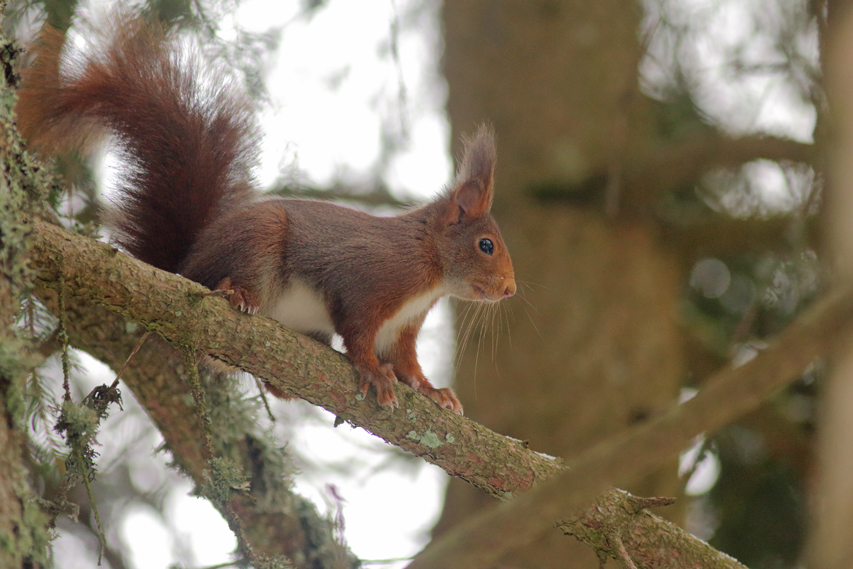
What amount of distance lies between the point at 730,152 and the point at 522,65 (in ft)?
3.58

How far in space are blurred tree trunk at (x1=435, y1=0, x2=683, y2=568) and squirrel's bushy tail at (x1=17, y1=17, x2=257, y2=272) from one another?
128cm

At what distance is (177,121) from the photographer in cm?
202

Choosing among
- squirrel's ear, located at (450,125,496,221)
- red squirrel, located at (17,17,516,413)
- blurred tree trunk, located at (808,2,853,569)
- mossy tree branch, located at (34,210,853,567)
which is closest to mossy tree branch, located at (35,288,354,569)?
mossy tree branch, located at (34,210,853,567)

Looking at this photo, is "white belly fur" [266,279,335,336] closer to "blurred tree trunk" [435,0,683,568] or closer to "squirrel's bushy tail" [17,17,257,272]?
"squirrel's bushy tail" [17,17,257,272]

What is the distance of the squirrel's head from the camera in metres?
2.29

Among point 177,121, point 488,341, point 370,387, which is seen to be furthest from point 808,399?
point 177,121

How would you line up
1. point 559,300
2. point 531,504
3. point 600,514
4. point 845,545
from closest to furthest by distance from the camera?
point 845,545
point 531,504
point 600,514
point 559,300

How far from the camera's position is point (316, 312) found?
2.17 m

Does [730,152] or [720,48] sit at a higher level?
[720,48]

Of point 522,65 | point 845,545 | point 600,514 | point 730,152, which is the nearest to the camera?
point 845,545

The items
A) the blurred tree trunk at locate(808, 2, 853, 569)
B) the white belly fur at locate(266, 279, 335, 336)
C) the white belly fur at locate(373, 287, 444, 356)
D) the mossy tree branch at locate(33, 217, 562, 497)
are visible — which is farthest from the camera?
the white belly fur at locate(373, 287, 444, 356)

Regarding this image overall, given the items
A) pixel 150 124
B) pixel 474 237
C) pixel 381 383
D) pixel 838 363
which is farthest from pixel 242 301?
pixel 838 363

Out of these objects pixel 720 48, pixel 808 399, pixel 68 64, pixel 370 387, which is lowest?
pixel 808 399

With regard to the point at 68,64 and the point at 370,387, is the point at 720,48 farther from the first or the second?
the point at 68,64
